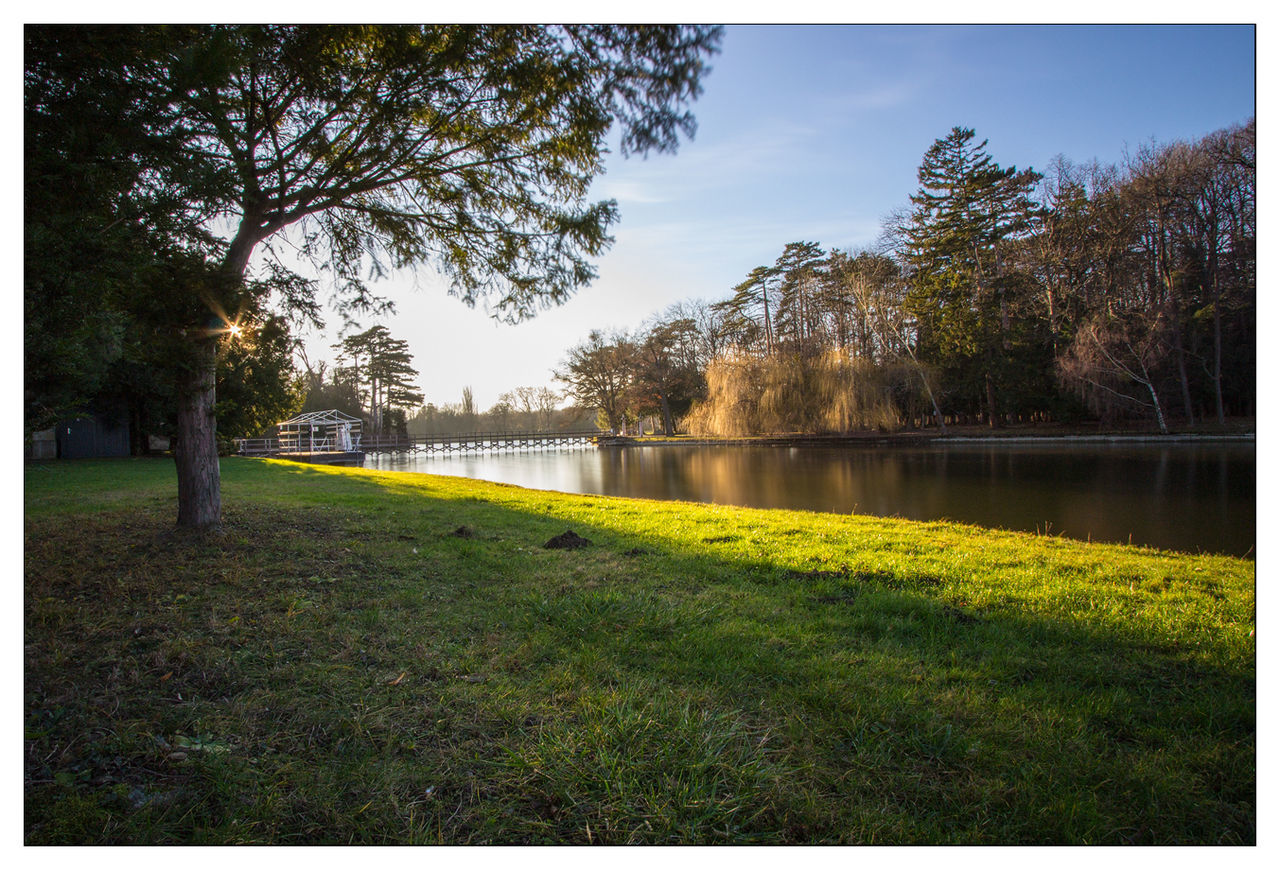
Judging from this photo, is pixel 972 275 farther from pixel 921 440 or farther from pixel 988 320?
pixel 921 440

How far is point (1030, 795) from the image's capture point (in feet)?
4.76

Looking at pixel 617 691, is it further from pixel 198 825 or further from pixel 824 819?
pixel 198 825

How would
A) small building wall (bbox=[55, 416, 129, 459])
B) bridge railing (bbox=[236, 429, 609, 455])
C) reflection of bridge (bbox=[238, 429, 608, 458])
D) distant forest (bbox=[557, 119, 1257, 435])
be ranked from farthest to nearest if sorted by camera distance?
1. reflection of bridge (bbox=[238, 429, 608, 458])
2. bridge railing (bbox=[236, 429, 609, 455])
3. small building wall (bbox=[55, 416, 129, 459])
4. distant forest (bbox=[557, 119, 1257, 435])

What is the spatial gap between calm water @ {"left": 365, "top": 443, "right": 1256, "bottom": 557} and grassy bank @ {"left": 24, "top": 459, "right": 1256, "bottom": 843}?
506 cm

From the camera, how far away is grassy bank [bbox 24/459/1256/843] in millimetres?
1380

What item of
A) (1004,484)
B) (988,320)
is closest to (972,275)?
(988,320)

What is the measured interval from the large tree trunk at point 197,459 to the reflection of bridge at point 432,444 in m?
26.7

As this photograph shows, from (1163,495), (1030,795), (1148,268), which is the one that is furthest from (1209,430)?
(1030,795)

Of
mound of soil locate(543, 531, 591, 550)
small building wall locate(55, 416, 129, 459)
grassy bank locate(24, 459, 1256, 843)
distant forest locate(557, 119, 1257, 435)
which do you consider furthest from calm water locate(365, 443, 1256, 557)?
small building wall locate(55, 416, 129, 459)

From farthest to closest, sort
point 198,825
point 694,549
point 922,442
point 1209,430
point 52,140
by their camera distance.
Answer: point 922,442
point 1209,430
point 694,549
point 52,140
point 198,825

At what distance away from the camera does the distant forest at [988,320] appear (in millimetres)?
14828

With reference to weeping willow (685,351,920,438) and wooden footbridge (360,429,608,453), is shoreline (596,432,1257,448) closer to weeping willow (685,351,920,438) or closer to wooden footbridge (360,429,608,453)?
weeping willow (685,351,920,438)

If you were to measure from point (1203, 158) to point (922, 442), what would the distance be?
22.3 m

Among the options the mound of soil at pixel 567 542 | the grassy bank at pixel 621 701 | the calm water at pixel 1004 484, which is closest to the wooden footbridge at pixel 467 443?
the calm water at pixel 1004 484
